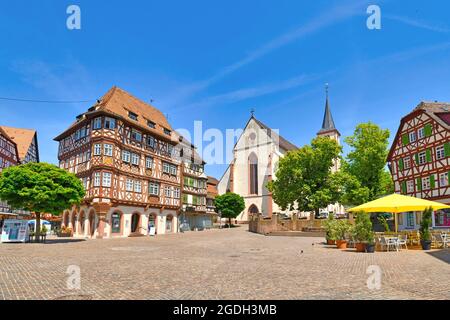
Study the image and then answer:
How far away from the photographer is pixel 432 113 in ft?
111

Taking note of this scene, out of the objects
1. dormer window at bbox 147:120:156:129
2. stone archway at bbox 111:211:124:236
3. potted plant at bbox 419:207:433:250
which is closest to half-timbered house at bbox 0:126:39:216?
stone archway at bbox 111:211:124:236

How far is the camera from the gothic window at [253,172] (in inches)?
2552

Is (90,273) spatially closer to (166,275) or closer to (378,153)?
(166,275)

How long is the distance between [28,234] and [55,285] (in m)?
19.6

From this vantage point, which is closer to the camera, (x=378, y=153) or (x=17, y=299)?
(x=17, y=299)

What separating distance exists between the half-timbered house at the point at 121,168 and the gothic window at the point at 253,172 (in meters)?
25.8

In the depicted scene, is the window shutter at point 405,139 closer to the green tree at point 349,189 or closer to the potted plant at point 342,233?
the green tree at point 349,189

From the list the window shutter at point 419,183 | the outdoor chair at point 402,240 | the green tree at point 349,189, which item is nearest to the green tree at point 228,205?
the green tree at point 349,189

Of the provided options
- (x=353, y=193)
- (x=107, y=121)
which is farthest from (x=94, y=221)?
(x=353, y=193)

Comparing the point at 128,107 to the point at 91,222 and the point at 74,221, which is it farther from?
the point at 74,221

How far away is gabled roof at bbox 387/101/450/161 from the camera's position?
32938 mm

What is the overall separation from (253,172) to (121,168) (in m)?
36.9

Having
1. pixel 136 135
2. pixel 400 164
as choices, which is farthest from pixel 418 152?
pixel 136 135

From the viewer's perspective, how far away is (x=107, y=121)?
31281 millimetres
